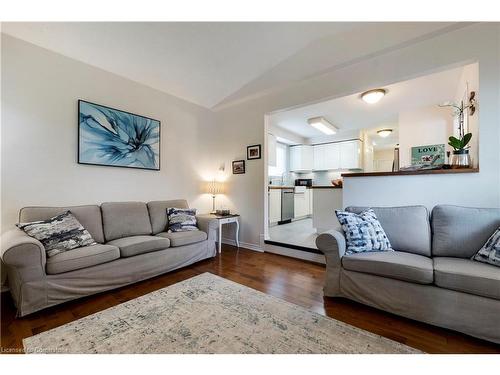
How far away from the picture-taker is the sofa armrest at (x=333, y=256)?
1996mm

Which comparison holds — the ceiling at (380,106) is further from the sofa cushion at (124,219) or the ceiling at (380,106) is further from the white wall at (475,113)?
the sofa cushion at (124,219)

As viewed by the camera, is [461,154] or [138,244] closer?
[461,154]

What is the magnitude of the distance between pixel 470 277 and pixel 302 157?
217 inches

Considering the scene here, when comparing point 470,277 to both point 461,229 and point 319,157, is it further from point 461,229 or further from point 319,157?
point 319,157

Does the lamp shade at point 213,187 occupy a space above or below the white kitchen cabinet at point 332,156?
below

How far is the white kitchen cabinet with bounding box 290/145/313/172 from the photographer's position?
677 centimetres

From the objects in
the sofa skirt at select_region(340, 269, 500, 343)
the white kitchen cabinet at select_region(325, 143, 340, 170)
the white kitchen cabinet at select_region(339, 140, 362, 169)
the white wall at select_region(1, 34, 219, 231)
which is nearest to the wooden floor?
the sofa skirt at select_region(340, 269, 500, 343)

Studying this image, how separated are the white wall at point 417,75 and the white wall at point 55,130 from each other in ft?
6.07

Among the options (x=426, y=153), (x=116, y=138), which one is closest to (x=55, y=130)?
(x=116, y=138)

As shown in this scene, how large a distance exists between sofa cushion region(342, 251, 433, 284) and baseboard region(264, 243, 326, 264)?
1.06 metres

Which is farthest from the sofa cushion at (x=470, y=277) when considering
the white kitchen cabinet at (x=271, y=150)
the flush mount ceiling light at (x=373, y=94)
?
the white kitchen cabinet at (x=271, y=150)

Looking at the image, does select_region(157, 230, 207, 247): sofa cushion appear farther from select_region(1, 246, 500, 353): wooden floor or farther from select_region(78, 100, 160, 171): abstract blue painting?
select_region(78, 100, 160, 171): abstract blue painting

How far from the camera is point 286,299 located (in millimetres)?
2010
